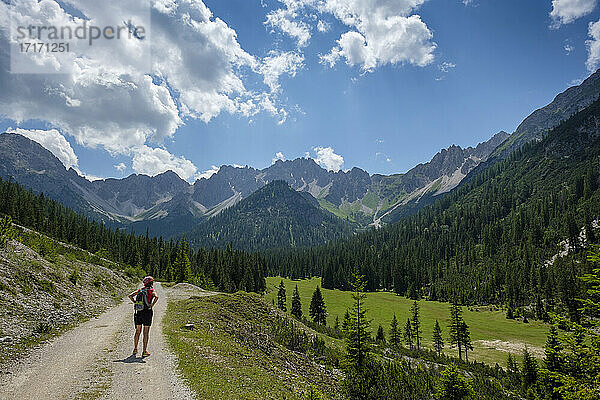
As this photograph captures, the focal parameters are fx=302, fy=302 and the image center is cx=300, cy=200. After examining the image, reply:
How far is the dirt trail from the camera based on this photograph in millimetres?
10961

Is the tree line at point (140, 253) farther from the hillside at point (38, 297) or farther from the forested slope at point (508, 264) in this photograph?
the forested slope at point (508, 264)

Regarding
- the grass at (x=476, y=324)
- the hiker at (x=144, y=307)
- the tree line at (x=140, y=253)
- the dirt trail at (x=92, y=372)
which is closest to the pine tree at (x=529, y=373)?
the grass at (x=476, y=324)

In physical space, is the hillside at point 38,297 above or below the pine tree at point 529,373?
above

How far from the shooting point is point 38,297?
24688 mm

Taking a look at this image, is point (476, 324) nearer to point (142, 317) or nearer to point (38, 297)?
point (142, 317)

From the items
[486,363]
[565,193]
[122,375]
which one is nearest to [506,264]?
[565,193]

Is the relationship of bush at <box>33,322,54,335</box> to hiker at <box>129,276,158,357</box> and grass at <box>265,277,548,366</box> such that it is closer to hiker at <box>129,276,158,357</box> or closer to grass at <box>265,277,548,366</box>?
hiker at <box>129,276,158,357</box>

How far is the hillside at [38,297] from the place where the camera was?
1728 cm

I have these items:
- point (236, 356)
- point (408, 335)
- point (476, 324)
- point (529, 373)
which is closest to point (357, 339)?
point (236, 356)

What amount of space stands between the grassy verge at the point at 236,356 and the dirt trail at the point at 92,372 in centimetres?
116

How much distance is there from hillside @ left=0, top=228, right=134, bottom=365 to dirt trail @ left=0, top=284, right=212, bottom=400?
4.79 ft

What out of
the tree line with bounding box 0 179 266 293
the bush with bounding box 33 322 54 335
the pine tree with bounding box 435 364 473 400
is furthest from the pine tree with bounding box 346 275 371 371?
the tree line with bounding box 0 179 266 293

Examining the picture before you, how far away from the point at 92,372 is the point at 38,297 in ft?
55.7

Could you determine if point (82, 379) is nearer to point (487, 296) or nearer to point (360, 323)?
point (360, 323)
